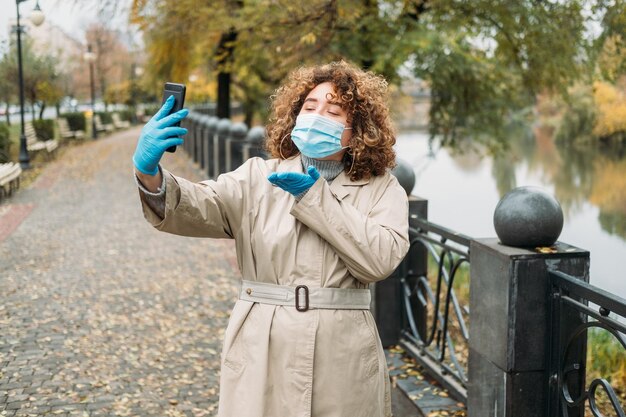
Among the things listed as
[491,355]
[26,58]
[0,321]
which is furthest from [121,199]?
[26,58]

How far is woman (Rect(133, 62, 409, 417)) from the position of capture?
2.32 meters

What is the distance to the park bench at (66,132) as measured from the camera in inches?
1146

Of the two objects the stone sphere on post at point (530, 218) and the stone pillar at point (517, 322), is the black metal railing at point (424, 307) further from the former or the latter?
the stone sphere on post at point (530, 218)

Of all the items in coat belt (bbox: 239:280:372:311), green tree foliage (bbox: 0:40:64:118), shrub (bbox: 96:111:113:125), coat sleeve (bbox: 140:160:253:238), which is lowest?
shrub (bbox: 96:111:113:125)

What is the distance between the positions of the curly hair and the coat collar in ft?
0.07

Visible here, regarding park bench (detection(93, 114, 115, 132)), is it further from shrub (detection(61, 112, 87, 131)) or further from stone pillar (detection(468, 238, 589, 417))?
stone pillar (detection(468, 238, 589, 417))

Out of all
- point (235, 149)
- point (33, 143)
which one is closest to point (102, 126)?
point (33, 143)

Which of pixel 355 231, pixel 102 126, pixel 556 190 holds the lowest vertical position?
pixel 556 190

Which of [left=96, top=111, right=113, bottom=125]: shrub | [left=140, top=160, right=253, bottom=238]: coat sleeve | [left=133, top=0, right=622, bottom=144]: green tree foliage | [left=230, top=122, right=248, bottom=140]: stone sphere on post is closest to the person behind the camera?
[left=140, top=160, right=253, bottom=238]: coat sleeve

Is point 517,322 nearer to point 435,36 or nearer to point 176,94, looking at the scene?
point 176,94

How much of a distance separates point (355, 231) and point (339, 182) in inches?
11.9

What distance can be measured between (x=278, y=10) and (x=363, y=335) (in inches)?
298

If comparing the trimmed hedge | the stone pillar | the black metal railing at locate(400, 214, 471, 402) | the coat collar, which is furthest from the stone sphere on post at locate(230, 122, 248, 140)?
the trimmed hedge

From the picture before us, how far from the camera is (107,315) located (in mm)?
6812
